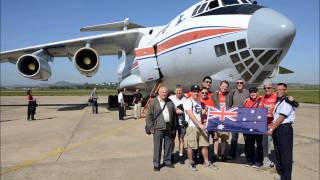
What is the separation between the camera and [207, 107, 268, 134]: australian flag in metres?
5.05

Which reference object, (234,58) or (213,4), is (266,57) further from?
(213,4)

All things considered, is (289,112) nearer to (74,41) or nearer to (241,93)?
(241,93)

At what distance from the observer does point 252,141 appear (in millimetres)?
5555

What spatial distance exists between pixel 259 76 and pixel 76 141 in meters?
4.56

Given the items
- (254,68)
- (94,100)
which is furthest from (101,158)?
(94,100)

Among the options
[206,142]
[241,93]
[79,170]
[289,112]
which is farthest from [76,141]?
[289,112]

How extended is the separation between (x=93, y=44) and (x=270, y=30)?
10728mm

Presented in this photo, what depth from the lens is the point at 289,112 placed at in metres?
4.27

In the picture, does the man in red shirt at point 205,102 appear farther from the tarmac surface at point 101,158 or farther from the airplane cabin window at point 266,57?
the airplane cabin window at point 266,57

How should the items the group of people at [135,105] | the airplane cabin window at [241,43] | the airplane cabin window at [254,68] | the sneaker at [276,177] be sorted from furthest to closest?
the group of people at [135,105] < the airplane cabin window at [254,68] < the airplane cabin window at [241,43] < the sneaker at [276,177]

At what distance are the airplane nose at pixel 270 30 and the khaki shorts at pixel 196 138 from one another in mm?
1971

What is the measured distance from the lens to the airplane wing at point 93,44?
1360 cm

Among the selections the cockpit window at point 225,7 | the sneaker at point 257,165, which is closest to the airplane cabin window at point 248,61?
the cockpit window at point 225,7

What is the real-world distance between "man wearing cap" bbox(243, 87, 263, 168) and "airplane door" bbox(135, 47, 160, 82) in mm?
4307
